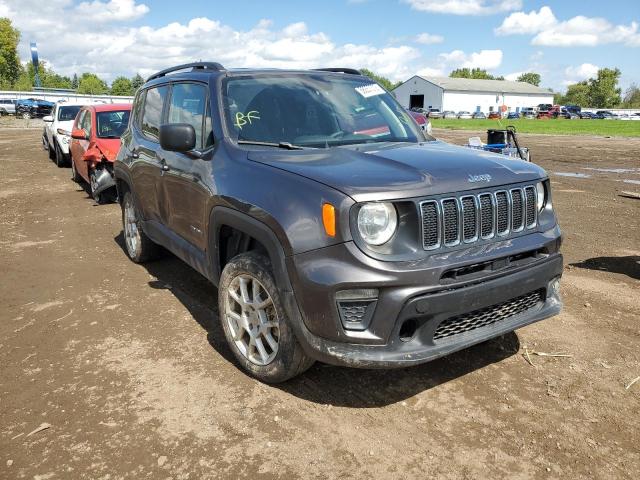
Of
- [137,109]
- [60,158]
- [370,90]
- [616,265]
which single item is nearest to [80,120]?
[60,158]

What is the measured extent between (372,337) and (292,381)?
921mm

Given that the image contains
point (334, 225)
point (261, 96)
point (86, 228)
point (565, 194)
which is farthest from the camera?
point (565, 194)

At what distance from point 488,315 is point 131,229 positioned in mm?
4331

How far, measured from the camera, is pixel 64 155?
15312mm

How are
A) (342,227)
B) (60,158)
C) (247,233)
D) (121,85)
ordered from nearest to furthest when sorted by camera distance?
(342,227), (247,233), (60,158), (121,85)

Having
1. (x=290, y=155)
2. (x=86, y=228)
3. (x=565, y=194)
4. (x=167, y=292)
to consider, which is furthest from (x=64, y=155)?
(x=290, y=155)

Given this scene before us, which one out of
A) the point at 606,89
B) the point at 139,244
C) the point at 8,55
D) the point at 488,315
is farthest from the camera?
the point at 606,89

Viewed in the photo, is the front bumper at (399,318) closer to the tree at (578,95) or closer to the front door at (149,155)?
the front door at (149,155)

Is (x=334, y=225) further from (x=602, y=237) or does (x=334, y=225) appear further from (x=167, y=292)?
(x=602, y=237)

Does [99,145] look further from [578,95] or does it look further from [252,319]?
[578,95]

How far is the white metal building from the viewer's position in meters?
96.6

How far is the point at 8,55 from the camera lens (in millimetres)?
88812

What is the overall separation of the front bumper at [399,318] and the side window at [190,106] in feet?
5.82

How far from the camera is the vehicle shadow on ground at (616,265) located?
5.74 m
